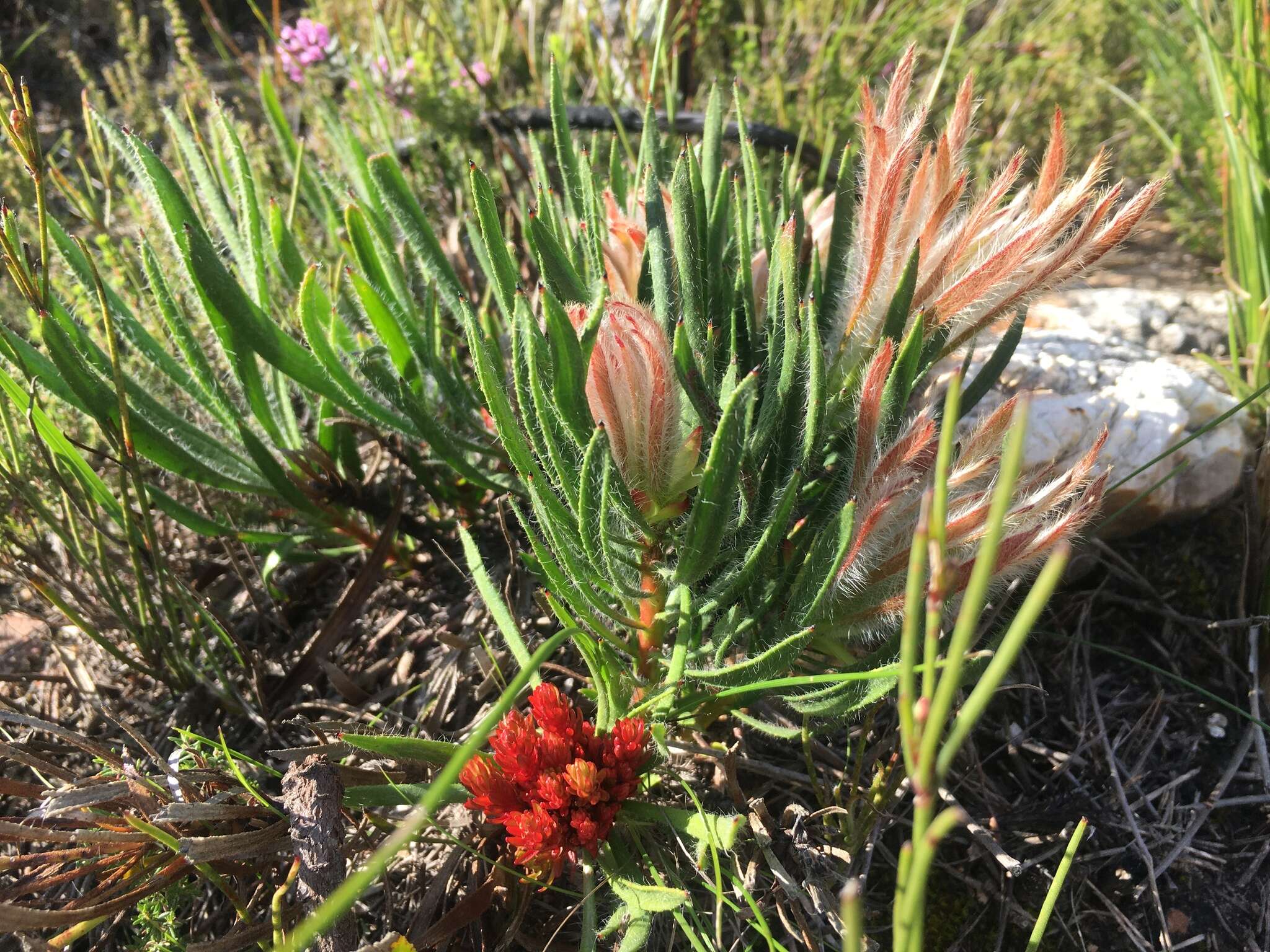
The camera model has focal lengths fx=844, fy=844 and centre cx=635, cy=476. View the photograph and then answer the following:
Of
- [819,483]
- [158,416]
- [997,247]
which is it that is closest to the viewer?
[997,247]

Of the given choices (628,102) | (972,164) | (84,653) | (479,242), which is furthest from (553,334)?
(972,164)

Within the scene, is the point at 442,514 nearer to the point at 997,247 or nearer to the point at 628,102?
the point at 997,247

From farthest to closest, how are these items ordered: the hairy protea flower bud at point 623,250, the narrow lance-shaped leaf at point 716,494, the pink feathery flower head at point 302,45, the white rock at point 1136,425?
the pink feathery flower head at point 302,45 → the white rock at point 1136,425 → the hairy protea flower bud at point 623,250 → the narrow lance-shaped leaf at point 716,494

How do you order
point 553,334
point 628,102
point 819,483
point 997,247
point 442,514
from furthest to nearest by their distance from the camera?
1. point 628,102
2. point 442,514
3. point 819,483
4. point 997,247
5. point 553,334

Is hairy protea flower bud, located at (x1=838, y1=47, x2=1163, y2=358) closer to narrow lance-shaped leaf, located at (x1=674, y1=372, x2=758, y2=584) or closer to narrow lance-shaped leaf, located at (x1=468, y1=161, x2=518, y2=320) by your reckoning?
narrow lance-shaped leaf, located at (x1=674, y1=372, x2=758, y2=584)

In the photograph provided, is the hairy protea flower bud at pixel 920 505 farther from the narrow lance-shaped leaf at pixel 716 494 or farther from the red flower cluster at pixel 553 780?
the red flower cluster at pixel 553 780

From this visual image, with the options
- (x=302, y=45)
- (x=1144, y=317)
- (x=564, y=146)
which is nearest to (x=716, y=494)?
(x=564, y=146)

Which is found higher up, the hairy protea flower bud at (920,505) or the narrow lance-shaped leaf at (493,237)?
the narrow lance-shaped leaf at (493,237)

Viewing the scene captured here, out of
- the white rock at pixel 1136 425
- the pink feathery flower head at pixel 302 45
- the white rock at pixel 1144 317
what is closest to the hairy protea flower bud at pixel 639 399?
the white rock at pixel 1136 425
